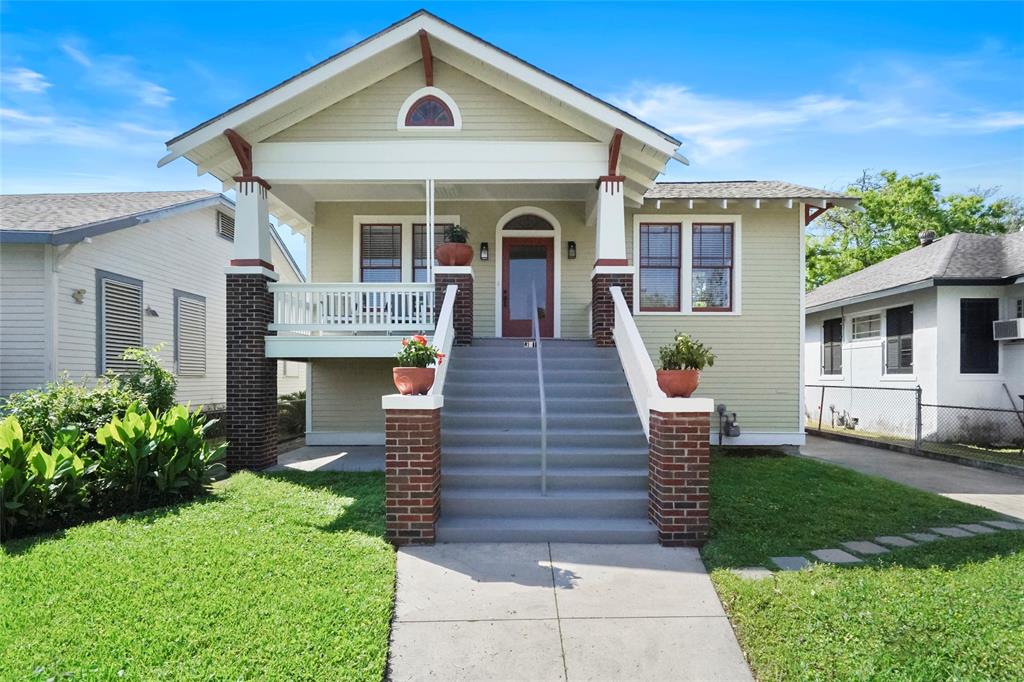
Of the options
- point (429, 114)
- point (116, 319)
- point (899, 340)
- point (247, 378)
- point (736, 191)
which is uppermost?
point (429, 114)

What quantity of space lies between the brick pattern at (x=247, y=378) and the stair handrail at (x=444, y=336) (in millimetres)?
2874

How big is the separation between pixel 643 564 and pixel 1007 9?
9.69m

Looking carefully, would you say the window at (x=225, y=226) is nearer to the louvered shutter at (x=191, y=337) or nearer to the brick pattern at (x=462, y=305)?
the louvered shutter at (x=191, y=337)

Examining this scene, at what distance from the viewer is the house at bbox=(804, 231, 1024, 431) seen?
40.9 feet

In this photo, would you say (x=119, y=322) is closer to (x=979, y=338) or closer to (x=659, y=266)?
(x=659, y=266)

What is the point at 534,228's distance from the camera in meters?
11.1

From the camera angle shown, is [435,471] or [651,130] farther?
[651,130]

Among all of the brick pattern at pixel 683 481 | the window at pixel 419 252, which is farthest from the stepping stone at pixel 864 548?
the window at pixel 419 252

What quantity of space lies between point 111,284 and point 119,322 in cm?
72

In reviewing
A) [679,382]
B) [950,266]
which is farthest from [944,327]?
[679,382]

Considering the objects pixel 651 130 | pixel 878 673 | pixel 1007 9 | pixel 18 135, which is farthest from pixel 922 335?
pixel 18 135

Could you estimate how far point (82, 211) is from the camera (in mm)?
10781

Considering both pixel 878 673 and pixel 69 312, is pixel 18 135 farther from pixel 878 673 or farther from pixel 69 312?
pixel 878 673

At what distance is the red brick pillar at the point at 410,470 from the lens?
527cm
